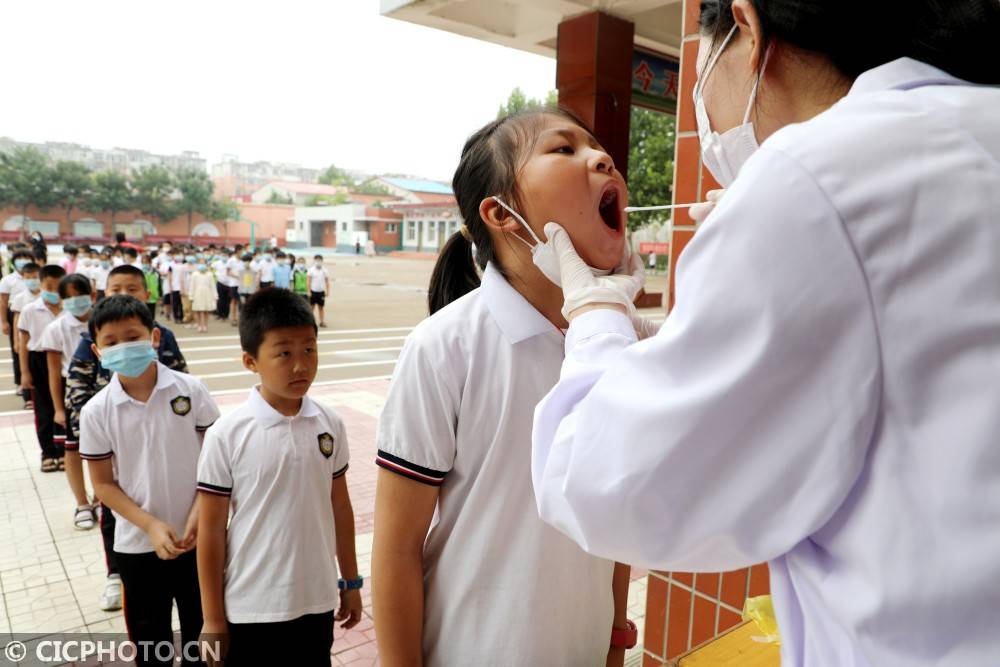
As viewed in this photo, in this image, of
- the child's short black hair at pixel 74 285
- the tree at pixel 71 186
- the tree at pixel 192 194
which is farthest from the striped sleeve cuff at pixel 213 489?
the tree at pixel 192 194

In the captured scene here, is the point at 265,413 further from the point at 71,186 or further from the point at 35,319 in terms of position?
the point at 71,186

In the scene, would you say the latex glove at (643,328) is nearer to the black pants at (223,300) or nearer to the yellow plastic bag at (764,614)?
the yellow plastic bag at (764,614)

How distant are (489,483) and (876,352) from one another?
0.79 metres

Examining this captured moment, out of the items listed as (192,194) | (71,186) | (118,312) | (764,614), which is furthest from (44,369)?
(192,194)

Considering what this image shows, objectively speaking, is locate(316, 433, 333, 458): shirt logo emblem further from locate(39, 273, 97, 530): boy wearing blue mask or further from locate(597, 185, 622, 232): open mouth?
locate(39, 273, 97, 530): boy wearing blue mask

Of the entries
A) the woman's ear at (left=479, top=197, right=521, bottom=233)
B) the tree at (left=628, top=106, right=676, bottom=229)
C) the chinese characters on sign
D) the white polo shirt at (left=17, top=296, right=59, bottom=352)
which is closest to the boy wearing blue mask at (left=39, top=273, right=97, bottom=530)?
the white polo shirt at (left=17, top=296, right=59, bottom=352)

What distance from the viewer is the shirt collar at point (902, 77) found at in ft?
2.48

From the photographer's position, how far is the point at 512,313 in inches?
53.4

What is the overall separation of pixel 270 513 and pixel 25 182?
5045cm

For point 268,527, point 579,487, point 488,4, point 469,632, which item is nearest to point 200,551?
point 268,527

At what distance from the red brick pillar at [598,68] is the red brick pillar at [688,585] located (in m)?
1.83

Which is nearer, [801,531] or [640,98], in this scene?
[801,531]

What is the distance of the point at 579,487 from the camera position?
31.2 inches

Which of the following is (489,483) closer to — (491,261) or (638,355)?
(491,261)
